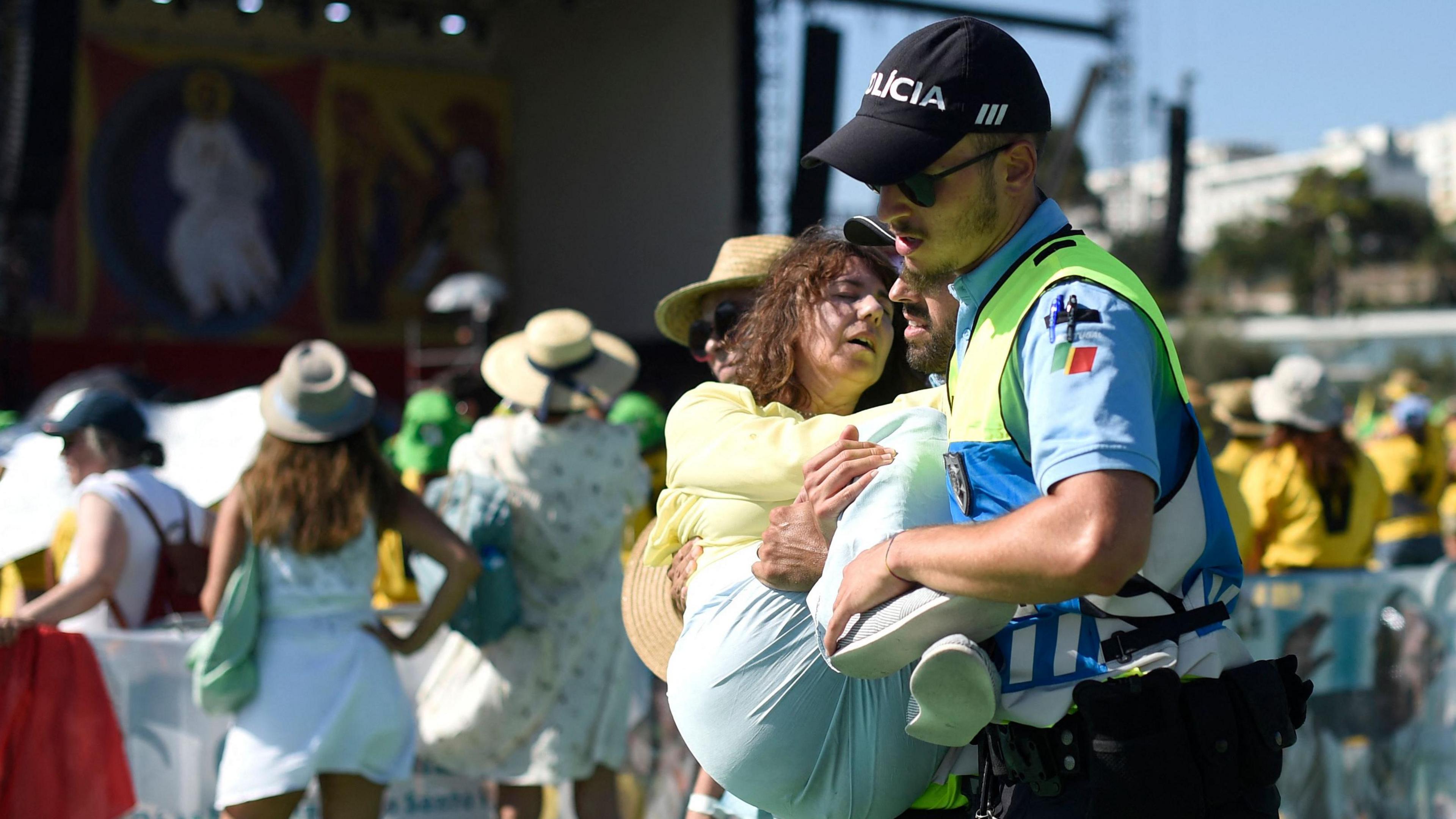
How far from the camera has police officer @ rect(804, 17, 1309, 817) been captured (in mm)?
1540

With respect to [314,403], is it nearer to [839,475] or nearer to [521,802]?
[521,802]

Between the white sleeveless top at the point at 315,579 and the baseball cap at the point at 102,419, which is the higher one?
the baseball cap at the point at 102,419

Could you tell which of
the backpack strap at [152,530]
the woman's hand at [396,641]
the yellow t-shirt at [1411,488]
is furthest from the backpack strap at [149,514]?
the yellow t-shirt at [1411,488]

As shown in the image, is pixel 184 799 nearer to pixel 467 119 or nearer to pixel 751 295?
pixel 751 295

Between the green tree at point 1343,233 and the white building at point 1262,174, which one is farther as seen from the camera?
the white building at point 1262,174

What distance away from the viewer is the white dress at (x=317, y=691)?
384 centimetres

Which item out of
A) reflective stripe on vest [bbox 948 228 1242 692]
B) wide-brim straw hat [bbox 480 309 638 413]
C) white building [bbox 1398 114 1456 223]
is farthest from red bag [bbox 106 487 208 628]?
white building [bbox 1398 114 1456 223]

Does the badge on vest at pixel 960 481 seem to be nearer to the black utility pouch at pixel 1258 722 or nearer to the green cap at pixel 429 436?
the black utility pouch at pixel 1258 722

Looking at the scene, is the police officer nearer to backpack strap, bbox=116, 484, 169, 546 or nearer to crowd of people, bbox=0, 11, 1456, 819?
crowd of people, bbox=0, 11, 1456, 819

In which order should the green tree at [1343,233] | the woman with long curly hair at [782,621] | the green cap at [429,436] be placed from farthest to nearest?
the green tree at [1343,233], the green cap at [429,436], the woman with long curly hair at [782,621]

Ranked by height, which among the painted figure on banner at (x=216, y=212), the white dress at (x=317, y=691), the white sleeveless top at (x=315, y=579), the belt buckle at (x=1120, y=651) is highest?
the painted figure on banner at (x=216, y=212)

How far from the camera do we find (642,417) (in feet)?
21.6

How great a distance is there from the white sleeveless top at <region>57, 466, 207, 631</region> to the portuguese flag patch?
3.37 metres

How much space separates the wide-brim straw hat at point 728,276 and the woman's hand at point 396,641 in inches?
59.5
